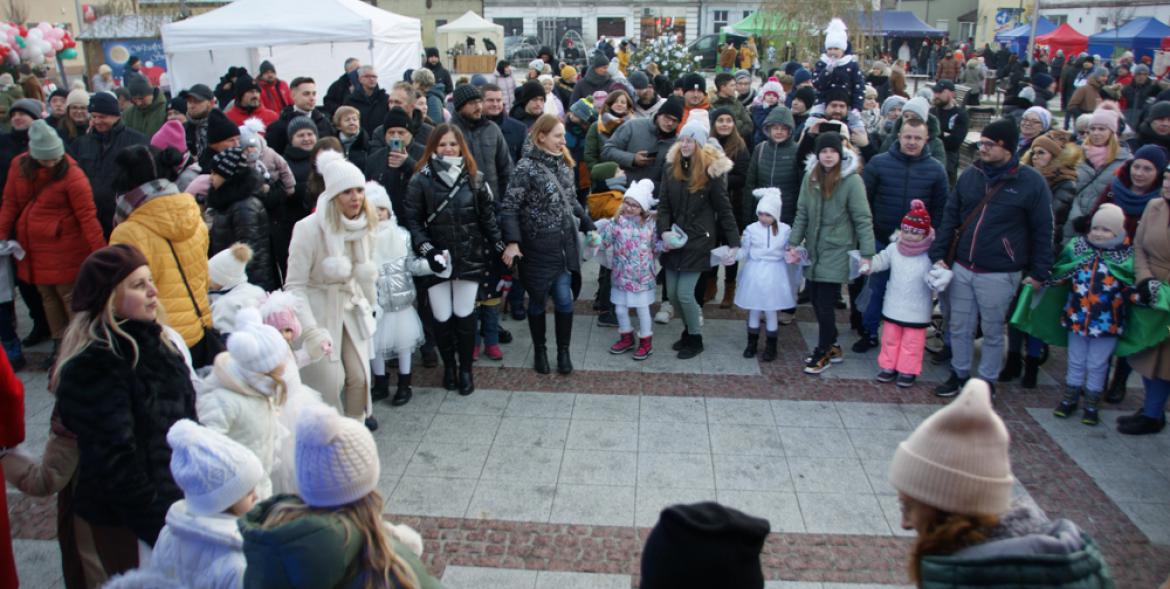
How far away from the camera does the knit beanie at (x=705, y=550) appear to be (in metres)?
2.13

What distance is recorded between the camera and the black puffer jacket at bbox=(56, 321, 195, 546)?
327 cm

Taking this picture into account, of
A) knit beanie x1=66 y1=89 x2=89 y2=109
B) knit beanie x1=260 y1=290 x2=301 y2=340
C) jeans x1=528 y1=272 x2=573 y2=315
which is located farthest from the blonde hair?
knit beanie x1=66 y1=89 x2=89 y2=109

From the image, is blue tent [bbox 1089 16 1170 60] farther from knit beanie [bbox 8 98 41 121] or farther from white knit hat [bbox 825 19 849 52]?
knit beanie [bbox 8 98 41 121]

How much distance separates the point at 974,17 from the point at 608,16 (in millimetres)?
→ 22655

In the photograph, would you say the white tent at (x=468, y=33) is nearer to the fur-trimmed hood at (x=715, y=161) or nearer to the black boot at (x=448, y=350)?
the fur-trimmed hood at (x=715, y=161)

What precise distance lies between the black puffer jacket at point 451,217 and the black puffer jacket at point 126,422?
285cm

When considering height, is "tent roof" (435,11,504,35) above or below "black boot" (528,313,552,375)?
above

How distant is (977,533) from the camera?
7.55 ft

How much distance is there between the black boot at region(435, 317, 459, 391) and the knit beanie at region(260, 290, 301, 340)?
2.01 m

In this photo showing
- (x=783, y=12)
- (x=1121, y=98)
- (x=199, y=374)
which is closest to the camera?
(x=199, y=374)

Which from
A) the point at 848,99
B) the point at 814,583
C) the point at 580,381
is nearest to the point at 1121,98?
the point at 848,99

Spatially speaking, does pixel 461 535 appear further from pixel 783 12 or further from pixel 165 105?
pixel 783 12

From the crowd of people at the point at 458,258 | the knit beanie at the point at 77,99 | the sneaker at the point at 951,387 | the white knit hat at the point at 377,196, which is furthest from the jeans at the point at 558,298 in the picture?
the knit beanie at the point at 77,99

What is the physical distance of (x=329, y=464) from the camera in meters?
2.39
